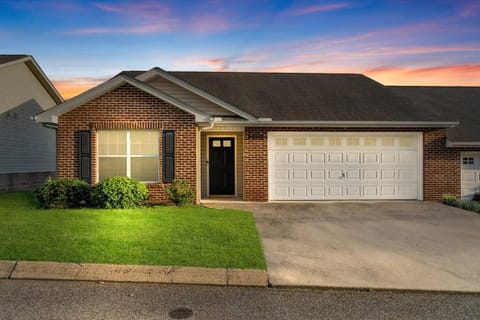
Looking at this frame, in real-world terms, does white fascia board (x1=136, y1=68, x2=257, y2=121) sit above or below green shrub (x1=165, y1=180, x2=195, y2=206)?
above

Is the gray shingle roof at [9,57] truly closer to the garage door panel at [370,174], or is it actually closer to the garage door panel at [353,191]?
the garage door panel at [353,191]

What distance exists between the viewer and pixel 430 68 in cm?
1873

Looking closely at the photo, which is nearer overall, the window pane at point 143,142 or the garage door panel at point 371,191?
the window pane at point 143,142

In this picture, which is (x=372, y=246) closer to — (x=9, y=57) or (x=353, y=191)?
(x=353, y=191)

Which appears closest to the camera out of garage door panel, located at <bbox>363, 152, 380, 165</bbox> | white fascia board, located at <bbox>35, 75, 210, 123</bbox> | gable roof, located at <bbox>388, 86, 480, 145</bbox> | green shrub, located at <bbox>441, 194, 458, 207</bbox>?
Result: white fascia board, located at <bbox>35, 75, 210, 123</bbox>

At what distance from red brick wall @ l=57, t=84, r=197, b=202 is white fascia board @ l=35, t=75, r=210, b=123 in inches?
6.3

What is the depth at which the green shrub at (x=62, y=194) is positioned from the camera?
34.4 feet

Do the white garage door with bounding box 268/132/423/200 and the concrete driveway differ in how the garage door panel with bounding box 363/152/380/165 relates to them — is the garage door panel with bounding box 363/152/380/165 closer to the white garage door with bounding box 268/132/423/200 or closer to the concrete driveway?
the white garage door with bounding box 268/132/423/200

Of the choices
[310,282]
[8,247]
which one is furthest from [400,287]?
[8,247]

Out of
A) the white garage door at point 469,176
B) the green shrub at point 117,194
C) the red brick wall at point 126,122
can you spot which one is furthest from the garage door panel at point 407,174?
the green shrub at point 117,194

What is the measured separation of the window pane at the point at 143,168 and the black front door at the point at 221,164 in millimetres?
3387

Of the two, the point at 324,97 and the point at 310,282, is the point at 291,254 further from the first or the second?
the point at 324,97

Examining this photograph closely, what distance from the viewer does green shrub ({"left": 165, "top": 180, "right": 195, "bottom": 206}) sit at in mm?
11227

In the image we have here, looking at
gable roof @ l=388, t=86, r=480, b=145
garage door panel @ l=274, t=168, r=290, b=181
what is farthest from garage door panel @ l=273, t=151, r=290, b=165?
gable roof @ l=388, t=86, r=480, b=145
